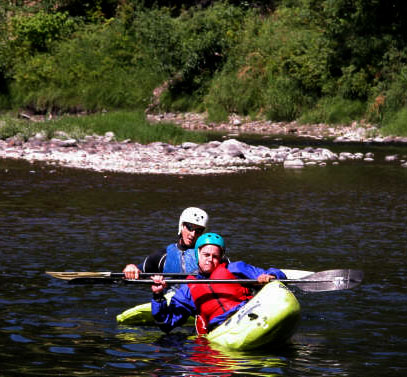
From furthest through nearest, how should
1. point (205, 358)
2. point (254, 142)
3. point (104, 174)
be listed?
point (254, 142), point (104, 174), point (205, 358)

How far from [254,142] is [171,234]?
15.8m

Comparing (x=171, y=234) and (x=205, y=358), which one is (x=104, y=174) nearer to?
(x=171, y=234)

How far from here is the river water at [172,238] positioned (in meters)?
8.73

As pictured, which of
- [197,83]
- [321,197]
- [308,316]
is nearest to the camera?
[308,316]

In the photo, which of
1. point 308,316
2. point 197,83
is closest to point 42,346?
point 308,316

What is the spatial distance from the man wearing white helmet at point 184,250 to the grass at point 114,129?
1874 centimetres

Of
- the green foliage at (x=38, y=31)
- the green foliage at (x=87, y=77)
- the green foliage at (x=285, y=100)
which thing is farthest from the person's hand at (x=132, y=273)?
the green foliage at (x=38, y=31)

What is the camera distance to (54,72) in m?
44.6

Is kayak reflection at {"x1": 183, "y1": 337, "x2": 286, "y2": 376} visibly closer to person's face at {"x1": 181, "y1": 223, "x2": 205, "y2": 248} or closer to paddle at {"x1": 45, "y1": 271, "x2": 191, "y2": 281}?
paddle at {"x1": 45, "y1": 271, "x2": 191, "y2": 281}

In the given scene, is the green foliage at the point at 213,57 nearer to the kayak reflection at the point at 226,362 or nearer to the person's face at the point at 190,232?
the person's face at the point at 190,232

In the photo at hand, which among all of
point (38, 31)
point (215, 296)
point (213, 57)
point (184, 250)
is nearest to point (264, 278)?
point (215, 296)

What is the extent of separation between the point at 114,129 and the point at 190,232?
20.3 m

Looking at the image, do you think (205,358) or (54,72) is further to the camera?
(54,72)

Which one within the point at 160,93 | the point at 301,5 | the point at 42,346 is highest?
the point at 301,5
